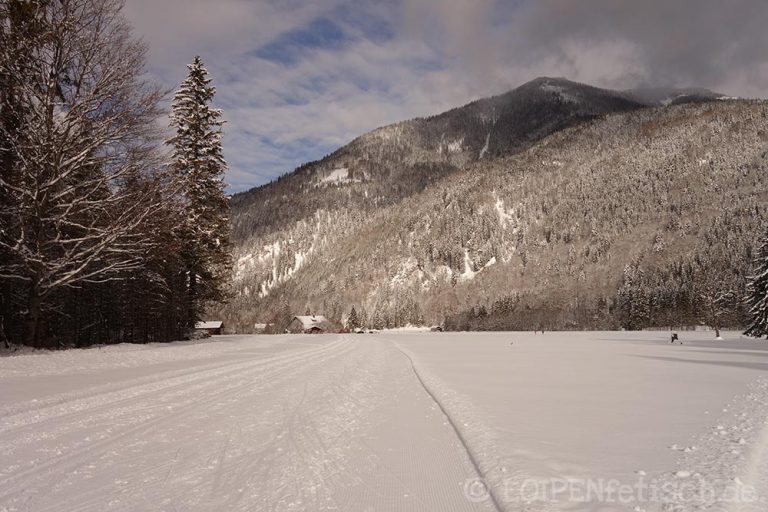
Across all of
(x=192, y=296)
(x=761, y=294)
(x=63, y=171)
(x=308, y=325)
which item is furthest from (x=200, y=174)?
(x=308, y=325)

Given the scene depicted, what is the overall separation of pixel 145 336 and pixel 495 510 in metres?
24.6

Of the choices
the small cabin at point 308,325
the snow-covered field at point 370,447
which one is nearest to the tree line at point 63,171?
the snow-covered field at point 370,447

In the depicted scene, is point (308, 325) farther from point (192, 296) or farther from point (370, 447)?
point (370, 447)

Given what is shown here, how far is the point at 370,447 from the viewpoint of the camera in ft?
17.6

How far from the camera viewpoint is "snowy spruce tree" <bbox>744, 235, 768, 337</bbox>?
43.2 meters

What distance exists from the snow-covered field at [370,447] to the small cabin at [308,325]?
10600 cm

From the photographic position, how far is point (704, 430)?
20.4 ft

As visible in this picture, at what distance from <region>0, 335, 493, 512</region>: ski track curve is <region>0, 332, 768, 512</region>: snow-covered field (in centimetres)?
2

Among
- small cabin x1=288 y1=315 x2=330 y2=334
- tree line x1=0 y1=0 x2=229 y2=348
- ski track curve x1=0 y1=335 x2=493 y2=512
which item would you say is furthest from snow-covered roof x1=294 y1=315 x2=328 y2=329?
ski track curve x1=0 y1=335 x2=493 y2=512

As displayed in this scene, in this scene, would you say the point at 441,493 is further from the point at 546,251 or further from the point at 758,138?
the point at 758,138

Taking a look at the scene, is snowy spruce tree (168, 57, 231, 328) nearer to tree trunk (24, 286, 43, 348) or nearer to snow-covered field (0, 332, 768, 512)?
tree trunk (24, 286, 43, 348)

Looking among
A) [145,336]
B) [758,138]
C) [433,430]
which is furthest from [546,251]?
[433,430]

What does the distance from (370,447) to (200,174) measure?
2401 centimetres

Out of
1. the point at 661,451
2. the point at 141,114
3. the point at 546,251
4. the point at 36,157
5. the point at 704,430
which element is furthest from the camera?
the point at 546,251
